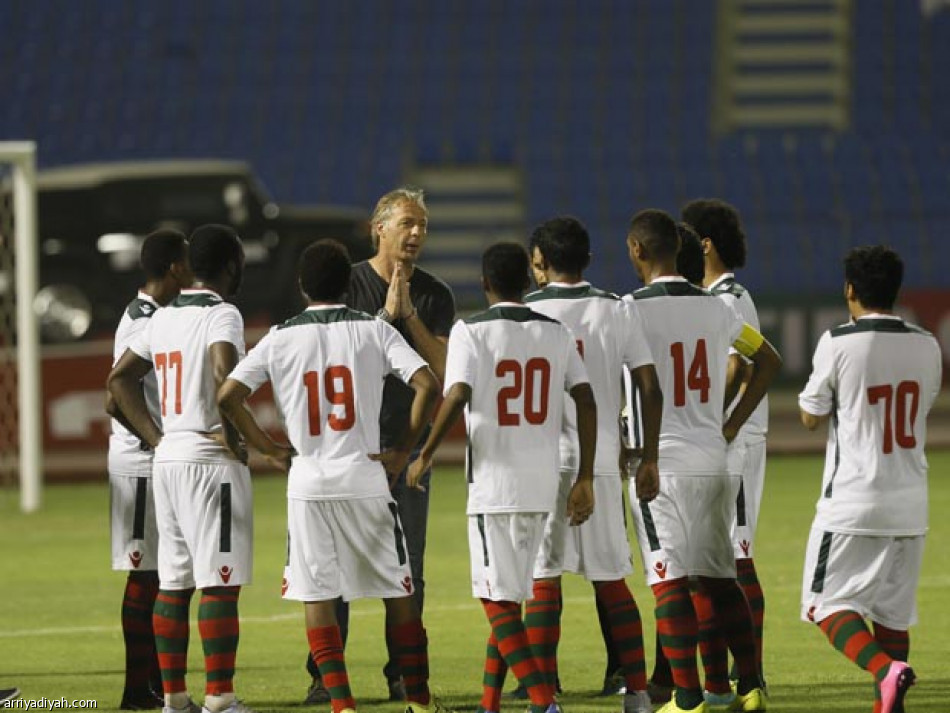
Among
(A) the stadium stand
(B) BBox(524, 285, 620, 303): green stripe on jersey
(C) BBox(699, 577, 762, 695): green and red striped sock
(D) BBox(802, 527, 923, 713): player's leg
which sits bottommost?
(C) BBox(699, 577, 762, 695): green and red striped sock

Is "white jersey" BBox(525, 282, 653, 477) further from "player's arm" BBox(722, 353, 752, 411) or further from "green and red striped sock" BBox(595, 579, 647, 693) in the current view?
"player's arm" BBox(722, 353, 752, 411)

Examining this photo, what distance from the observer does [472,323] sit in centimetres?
565

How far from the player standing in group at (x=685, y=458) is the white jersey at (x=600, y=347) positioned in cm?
16

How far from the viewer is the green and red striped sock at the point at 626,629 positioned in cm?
583

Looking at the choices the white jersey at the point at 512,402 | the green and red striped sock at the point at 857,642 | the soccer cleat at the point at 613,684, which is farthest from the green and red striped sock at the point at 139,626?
the green and red striped sock at the point at 857,642

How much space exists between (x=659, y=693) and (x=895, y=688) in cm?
125

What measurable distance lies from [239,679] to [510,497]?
2043 millimetres

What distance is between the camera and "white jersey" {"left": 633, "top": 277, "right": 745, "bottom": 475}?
5.92m

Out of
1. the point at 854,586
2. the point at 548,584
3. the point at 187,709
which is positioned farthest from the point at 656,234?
the point at 187,709

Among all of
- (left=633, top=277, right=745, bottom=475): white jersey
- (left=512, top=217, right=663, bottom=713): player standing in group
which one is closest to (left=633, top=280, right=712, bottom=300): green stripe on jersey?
(left=633, top=277, right=745, bottom=475): white jersey

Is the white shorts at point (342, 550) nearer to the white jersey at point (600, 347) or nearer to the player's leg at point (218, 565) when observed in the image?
the player's leg at point (218, 565)

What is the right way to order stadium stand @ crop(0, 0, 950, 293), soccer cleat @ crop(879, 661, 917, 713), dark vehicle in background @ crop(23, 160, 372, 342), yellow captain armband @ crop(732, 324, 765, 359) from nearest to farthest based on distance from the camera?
soccer cleat @ crop(879, 661, 917, 713), yellow captain armband @ crop(732, 324, 765, 359), dark vehicle in background @ crop(23, 160, 372, 342), stadium stand @ crop(0, 0, 950, 293)

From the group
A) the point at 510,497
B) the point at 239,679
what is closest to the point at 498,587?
the point at 510,497

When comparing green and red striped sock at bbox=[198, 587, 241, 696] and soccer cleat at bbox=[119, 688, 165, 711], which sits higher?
green and red striped sock at bbox=[198, 587, 241, 696]
